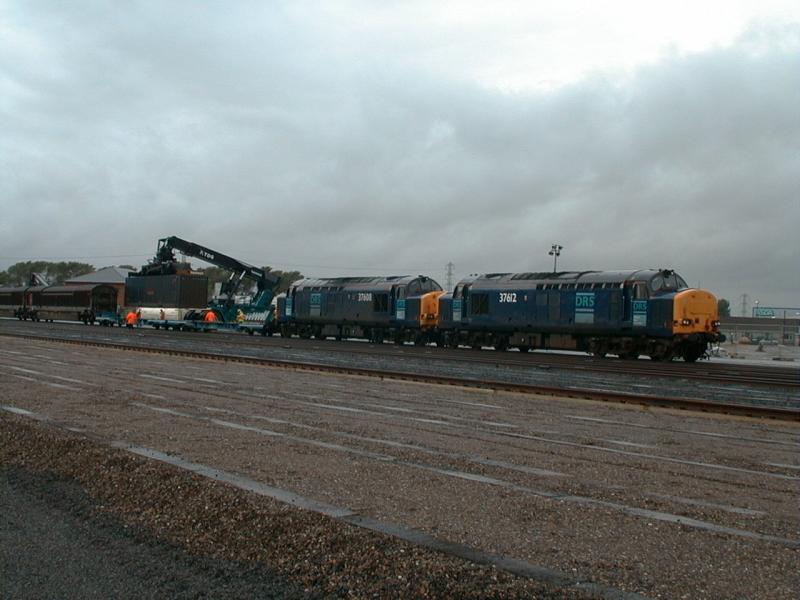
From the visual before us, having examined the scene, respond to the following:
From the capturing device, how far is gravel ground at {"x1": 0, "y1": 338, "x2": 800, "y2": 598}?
5.92 meters

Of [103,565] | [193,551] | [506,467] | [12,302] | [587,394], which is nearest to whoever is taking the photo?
[103,565]

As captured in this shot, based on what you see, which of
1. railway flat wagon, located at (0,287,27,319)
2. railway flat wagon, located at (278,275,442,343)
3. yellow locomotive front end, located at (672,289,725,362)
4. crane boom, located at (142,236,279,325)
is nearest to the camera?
yellow locomotive front end, located at (672,289,725,362)

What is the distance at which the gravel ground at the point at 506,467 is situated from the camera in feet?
19.4

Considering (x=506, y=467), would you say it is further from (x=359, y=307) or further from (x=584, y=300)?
(x=359, y=307)

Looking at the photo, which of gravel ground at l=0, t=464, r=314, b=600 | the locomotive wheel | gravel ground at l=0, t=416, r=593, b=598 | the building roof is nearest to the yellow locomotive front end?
the locomotive wheel

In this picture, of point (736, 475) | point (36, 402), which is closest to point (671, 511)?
point (736, 475)

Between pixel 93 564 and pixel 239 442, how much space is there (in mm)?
4767

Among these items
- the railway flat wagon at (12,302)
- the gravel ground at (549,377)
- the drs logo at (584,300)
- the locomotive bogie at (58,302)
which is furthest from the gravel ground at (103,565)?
the railway flat wagon at (12,302)

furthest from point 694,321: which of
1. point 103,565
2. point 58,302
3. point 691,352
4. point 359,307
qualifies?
point 58,302

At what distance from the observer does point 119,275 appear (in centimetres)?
12756

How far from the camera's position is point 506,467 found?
30.8 feet

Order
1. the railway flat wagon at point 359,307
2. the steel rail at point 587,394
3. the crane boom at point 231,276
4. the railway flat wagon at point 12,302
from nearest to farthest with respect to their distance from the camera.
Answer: the steel rail at point 587,394 → the railway flat wagon at point 359,307 → the crane boom at point 231,276 → the railway flat wagon at point 12,302

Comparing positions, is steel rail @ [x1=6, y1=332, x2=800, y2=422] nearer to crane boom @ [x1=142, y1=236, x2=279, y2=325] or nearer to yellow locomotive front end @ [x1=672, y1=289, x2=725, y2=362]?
yellow locomotive front end @ [x1=672, y1=289, x2=725, y2=362]

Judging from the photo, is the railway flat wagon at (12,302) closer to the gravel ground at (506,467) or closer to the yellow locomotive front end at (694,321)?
the gravel ground at (506,467)
